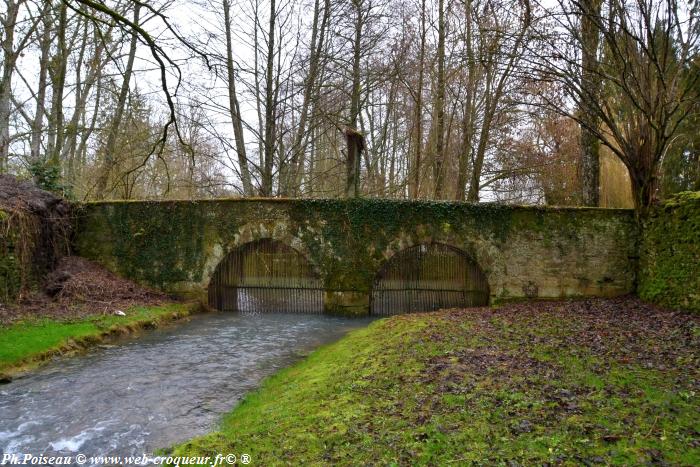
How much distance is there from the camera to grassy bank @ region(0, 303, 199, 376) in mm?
6931

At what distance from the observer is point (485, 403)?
4.28 meters

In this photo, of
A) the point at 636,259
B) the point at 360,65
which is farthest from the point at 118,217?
the point at 636,259

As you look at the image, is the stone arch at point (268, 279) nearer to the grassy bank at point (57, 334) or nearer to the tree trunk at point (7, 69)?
the grassy bank at point (57, 334)

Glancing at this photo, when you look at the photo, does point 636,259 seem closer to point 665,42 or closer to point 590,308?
point 590,308

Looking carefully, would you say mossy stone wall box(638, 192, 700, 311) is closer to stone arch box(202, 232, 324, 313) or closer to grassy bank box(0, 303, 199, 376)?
stone arch box(202, 232, 324, 313)

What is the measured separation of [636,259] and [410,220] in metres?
5.79

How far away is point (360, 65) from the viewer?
58.2ft

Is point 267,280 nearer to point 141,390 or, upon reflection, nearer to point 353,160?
point 353,160

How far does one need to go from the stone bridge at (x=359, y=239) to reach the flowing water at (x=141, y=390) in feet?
10.6

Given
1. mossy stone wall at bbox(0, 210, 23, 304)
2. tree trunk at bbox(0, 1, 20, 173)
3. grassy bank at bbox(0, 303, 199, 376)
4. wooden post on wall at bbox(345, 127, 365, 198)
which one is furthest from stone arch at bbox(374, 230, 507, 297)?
tree trunk at bbox(0, 1, 20, 173)

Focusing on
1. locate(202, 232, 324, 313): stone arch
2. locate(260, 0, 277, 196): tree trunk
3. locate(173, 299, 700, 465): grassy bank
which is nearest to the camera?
locate(173, 299, 700, 465): grassy bank

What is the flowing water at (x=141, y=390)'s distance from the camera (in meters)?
4.70

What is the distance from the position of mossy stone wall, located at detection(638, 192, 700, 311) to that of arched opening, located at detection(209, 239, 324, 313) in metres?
8.08

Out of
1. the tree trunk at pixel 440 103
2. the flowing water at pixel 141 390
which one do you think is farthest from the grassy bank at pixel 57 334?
the tree trunk at pixel 440 103
